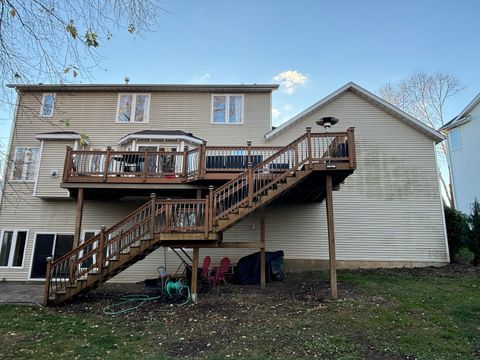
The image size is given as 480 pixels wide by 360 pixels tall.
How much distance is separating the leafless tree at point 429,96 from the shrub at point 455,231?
1558 centimetres

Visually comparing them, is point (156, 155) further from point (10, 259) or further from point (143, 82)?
point (10, 259)

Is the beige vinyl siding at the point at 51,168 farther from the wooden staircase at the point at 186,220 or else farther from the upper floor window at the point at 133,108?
the wooden staircase at the point at 186,220

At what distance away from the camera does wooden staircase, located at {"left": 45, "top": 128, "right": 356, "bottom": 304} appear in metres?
8.72

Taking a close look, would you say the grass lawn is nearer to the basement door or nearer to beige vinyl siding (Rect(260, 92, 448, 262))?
beige vinyl siding (Rect(260, 92, 448, 262))

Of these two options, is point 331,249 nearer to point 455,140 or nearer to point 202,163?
point 202,163

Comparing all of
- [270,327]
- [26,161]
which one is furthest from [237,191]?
[26,161]

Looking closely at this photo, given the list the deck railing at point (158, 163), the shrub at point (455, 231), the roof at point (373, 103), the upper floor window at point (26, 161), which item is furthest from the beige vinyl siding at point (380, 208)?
the upper floor window at point (26, 161)

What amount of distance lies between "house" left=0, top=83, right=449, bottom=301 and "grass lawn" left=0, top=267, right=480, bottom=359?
2500 millimetres

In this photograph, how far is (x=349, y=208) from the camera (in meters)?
13.1

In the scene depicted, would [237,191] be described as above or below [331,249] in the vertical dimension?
above

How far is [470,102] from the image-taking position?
18.0m

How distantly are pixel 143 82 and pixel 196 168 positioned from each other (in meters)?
6.15

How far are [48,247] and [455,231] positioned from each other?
56.3ft

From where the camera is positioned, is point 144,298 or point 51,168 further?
point 51,168
